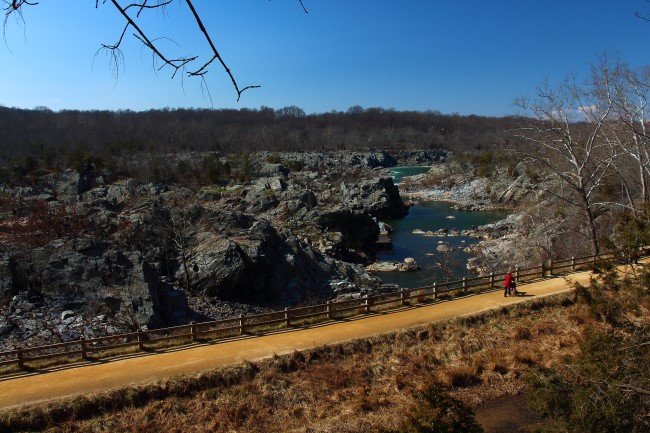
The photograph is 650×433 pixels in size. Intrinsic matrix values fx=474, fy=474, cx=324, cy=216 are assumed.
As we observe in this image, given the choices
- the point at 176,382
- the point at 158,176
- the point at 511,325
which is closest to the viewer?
the point at 176,382

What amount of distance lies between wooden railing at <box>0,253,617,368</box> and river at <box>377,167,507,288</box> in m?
6.62

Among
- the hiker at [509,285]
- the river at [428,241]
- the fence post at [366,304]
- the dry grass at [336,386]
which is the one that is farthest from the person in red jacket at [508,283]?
the river at [428,241]

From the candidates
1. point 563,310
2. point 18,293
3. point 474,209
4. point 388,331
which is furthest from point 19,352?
point 474,209

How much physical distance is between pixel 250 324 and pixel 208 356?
250 cm

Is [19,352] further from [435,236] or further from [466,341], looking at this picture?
[435,236]

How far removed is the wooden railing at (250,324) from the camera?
49.8 ft

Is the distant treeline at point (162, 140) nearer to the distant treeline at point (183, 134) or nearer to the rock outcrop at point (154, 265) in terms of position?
Result: the distant treeline at point (183, 134)

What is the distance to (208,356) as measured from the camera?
15773 millimetres

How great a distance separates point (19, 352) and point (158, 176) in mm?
58803

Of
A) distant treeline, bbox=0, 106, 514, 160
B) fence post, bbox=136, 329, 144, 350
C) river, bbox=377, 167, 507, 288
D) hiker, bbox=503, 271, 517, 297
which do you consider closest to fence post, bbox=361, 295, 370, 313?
hiker, bbox=503, 271, 517, 297

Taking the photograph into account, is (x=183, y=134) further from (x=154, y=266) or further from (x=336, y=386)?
(x=336, y=386)

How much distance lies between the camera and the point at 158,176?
70.0 metres

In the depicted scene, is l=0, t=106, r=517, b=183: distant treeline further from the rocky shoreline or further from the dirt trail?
the dirt trail

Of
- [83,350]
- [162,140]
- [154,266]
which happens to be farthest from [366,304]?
[162,140]
